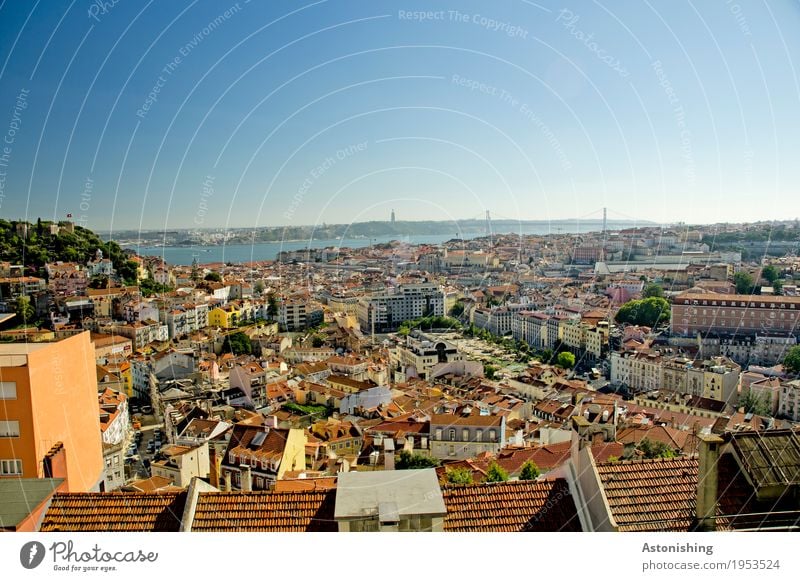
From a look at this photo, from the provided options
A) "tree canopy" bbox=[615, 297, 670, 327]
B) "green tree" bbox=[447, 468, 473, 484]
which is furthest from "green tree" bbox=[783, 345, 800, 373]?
"green tree" bbox=[447, 468, 473, 484]

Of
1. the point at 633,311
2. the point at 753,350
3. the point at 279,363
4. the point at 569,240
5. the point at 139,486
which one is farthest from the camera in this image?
the point at 569,240

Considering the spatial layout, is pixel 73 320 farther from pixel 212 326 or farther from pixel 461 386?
pixel 461 386

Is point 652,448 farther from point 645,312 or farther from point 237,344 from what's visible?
point 645,312

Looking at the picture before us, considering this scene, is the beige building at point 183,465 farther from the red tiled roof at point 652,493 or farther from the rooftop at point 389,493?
the red tiled roof at point 652,493

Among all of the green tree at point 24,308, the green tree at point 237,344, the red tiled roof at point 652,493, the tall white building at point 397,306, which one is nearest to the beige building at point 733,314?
the tall white building at point 397,306

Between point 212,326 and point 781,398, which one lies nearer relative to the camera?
point 781,398

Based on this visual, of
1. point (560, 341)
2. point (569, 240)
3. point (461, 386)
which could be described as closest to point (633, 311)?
point (560, 341)
